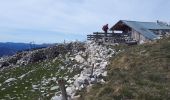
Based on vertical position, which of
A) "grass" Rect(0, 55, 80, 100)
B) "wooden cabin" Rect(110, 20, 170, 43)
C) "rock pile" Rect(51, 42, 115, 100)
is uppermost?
"wooden cabin" Rect(110, 20, 170, 43)

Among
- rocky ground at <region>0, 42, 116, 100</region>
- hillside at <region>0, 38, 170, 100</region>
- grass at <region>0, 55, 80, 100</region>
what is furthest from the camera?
grass at <region>0, 55, 80, 100</region>

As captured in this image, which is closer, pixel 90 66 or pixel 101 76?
pixel 101 76

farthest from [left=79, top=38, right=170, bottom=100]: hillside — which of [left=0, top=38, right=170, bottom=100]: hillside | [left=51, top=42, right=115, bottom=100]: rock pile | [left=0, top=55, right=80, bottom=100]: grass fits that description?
[left=0, top=55, right=80, bottom=100]: grass

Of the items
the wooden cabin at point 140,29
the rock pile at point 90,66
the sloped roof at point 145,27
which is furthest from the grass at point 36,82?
the sloped roof at point 145,27

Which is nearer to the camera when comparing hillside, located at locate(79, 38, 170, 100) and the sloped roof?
hillside, located at locate(79, 38, 170, 100)

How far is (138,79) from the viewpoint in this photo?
26766mm

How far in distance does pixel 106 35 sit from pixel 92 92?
3232cm

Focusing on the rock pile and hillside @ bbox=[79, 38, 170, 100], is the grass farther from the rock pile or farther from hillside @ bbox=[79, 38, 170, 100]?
hillside @ bbox=[79, 38, 170, 100]

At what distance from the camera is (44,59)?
60.5 m

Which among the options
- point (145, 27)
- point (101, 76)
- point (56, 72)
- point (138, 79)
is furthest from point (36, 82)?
point (145, 27)

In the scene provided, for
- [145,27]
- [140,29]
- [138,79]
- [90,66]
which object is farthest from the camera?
[145,27]

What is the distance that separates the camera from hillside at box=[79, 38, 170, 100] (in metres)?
23.4

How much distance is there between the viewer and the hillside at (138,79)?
23.4 meters

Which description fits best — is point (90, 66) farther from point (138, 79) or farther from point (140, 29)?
point (140, 29)
